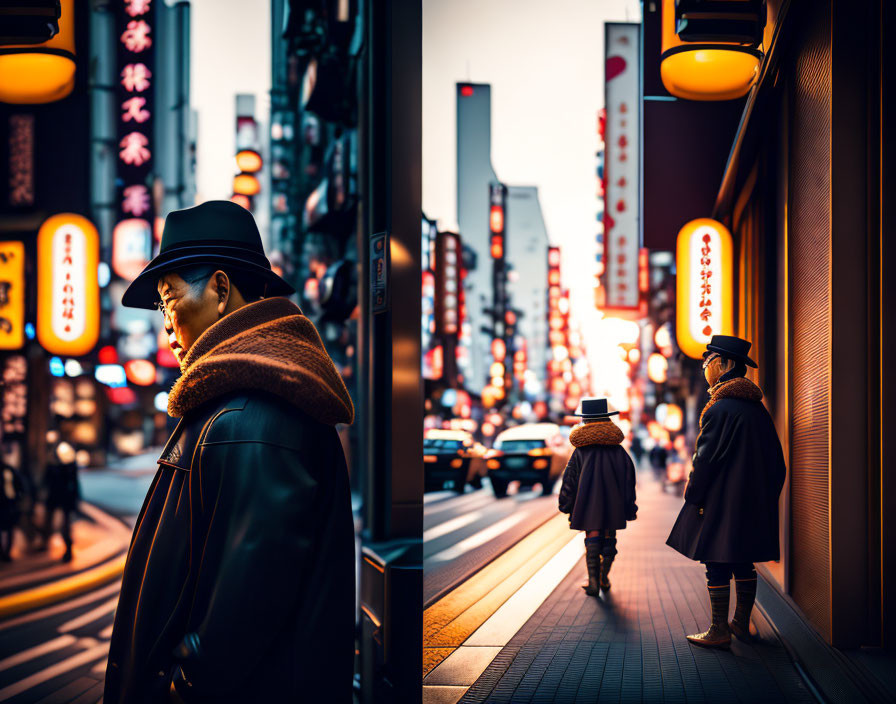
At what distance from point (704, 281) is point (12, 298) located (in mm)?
10640

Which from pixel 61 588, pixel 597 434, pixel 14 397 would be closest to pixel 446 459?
pixel 14 397

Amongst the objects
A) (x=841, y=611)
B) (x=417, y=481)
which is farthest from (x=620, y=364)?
(x=417, y=481)

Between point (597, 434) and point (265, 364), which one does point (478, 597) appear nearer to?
point (597, 434)

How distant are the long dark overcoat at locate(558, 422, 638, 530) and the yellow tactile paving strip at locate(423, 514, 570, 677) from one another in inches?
32.8

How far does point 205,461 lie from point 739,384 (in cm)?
502

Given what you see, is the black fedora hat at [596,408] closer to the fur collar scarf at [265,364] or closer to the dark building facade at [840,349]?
the dark building facade at [840,349]

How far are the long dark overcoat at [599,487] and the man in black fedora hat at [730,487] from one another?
35.0 inches

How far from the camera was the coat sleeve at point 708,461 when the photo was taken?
20.5 ft

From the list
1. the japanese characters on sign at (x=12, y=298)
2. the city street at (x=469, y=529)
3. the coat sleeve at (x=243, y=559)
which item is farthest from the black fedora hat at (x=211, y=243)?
the japanese characters on sign at (x=12, y=298)

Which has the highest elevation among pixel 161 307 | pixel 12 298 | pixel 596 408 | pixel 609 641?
pixel 12 298

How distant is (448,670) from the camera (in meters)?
6.07

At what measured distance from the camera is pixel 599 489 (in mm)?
7723

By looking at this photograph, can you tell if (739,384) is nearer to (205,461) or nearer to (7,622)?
(205,461)

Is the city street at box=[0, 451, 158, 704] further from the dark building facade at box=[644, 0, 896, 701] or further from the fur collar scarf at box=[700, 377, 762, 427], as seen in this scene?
the dark building facade at box=[644, 0, 896, 701]
